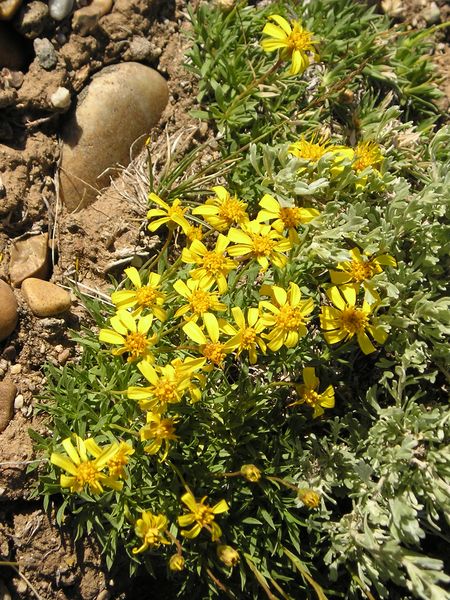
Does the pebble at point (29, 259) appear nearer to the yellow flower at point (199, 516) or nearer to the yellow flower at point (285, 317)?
the yellow flower at point (285, 317)

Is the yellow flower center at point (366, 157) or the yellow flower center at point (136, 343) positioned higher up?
the yellow flower center at point (366, 157)

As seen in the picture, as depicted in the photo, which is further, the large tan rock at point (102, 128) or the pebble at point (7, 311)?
the large tan rock at point (102, 128)

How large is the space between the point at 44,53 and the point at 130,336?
6.97 feet

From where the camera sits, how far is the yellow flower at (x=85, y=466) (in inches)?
121

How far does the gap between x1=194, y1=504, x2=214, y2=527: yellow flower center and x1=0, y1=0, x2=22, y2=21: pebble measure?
3117 millimetres

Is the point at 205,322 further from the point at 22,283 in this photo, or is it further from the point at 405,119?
the point at 405,119

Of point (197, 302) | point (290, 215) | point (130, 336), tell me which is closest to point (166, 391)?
point (130, 336)

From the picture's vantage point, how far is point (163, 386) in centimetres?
308

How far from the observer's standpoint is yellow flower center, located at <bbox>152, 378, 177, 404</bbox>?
3076mm

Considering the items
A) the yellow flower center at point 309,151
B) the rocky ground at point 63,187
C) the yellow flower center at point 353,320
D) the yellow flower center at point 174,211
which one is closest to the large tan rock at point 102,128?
the rocky ground at point 63,187

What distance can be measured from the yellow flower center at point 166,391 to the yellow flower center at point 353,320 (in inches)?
41.5

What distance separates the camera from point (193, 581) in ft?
12.6

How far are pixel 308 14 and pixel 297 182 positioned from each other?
1.95 metres

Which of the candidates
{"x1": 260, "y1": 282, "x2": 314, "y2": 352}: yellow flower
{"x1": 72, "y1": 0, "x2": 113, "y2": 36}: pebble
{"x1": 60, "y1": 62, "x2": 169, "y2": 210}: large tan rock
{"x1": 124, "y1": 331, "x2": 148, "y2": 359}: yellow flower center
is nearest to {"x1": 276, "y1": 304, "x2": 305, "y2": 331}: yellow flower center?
{"x1": 260, "y1": 282, "x2": 314, "y2": 352}: yellow flower
